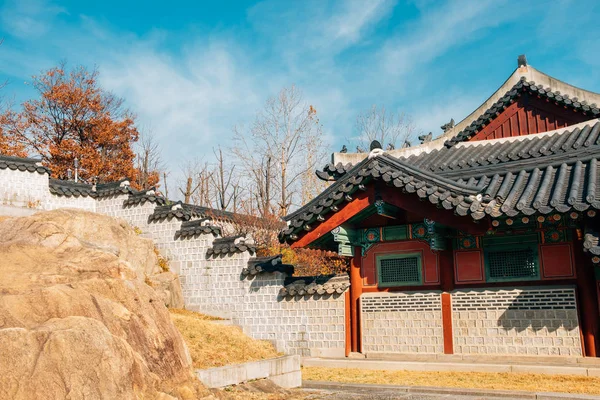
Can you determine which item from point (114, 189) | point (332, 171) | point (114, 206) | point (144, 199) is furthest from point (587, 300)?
point (114, 189)

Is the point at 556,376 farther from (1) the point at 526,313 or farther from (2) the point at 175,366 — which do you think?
(2) the point at 175,366

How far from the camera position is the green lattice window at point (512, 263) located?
11961mm

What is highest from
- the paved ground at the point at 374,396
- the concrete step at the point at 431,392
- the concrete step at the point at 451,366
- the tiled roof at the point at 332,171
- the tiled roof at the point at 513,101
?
the tiled roof at the point at 513,101

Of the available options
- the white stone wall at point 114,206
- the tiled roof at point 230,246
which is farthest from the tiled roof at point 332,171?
the white stone wall at point 114,206

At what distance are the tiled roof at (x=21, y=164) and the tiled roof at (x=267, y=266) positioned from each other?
8462 mm

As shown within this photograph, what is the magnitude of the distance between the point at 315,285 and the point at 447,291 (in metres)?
3.50

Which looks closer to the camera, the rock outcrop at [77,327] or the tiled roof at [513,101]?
the rock outcrop at [77,327]

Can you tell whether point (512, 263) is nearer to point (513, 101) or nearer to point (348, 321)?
point (348, 321)

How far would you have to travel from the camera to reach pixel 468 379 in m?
10.7

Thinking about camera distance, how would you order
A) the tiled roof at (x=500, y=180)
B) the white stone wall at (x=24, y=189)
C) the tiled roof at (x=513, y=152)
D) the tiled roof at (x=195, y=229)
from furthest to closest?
the white stone wall at (x=24, y=189) < the tiled roof at (x=195, y=229) < the tiled roof at (x=513, y=152) < the tiled roof at (x=500, y=180)

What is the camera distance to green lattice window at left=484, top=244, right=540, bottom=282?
471 inches

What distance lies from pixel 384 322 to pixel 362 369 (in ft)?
4.54

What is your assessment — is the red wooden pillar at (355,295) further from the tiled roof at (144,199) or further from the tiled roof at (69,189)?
the tiled roof at (69,189)

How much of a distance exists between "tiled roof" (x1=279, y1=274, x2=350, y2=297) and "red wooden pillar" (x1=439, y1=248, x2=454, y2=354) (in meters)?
2.51
